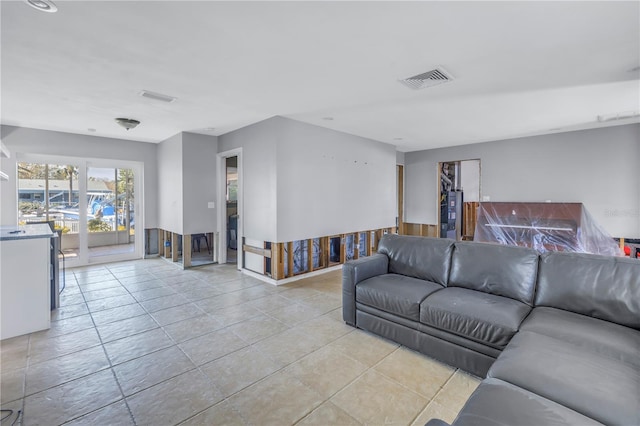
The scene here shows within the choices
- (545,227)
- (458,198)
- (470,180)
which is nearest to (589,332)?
(545,227)

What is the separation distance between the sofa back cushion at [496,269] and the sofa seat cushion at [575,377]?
804 mm

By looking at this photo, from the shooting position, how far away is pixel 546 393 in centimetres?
132

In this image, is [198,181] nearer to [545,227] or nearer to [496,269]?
[496,269]

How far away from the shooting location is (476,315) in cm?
221

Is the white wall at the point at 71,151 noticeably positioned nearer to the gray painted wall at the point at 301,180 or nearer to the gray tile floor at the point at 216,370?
the gray painted wall at the point at 301,180

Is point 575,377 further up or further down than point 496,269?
further down

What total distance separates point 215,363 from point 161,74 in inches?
112

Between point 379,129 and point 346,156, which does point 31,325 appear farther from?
point 379,129

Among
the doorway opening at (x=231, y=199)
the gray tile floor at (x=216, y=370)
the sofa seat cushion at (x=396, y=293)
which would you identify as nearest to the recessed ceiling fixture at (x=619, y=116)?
the sofa seat cushion at (x=396, y=293)

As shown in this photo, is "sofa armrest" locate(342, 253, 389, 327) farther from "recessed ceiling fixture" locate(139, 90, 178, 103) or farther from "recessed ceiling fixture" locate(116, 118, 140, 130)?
"recessed ceiling fixture" locate(116, 118, 140, 130)

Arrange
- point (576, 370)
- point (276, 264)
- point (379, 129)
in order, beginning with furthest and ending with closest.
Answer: point (379, 129)
point (276, 264)
point (576, 370)

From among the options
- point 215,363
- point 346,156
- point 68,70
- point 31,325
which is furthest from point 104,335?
point 346,156

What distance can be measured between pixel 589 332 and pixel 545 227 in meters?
4.55

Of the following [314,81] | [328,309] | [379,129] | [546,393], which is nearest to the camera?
[546,393]
